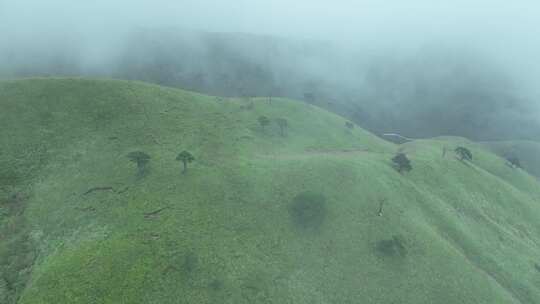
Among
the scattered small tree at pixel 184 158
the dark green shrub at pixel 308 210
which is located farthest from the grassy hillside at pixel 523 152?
the scattered small tree at pixel 184 158

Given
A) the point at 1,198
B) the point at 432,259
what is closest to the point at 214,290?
the point at 432,259

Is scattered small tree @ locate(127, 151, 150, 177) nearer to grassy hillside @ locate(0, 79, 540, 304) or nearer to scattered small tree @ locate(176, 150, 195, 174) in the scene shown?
grassy hillside @ locate(0, 79, 540, 304)

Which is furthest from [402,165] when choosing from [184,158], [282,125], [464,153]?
[184,158]

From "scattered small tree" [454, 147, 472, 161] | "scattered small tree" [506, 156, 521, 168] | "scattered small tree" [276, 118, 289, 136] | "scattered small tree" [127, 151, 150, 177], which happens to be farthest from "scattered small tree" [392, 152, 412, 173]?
"scattered small tree" [506, 156, 521, 168]

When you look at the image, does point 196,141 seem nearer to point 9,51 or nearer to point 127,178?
point 127,178

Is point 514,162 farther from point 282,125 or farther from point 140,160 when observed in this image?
point 140,160

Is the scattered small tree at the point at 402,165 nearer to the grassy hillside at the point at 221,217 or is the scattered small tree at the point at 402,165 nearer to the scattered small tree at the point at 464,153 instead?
the grassy hillside at the point at 221,217
